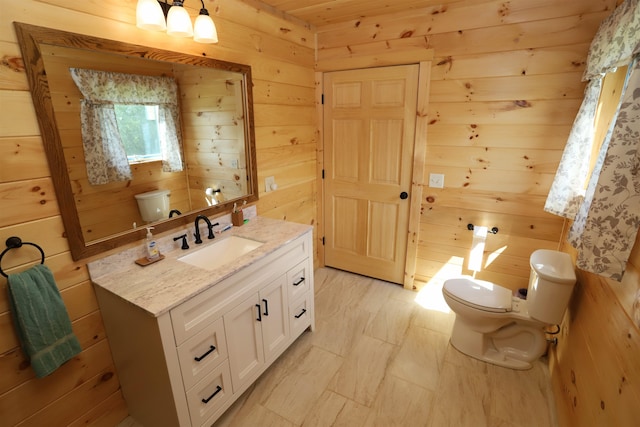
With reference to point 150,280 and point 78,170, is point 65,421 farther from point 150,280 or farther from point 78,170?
point 78,170

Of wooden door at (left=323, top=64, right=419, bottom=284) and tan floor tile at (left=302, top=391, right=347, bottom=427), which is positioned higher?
wooden door at (left=323, top=64, right=419, bottom=284)

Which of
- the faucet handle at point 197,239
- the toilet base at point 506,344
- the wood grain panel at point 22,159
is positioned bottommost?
the toilet base at point 506,344

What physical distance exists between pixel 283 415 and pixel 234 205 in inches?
50.3

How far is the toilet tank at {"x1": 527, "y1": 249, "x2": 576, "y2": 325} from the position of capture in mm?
1696

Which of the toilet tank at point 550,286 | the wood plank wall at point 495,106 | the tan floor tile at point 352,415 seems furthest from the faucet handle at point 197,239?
the toilet tank at point 550,286

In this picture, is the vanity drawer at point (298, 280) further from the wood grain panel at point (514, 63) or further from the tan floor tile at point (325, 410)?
the wood grain panel at point (514, 63)

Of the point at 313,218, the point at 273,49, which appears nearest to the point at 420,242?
the point at 313,218

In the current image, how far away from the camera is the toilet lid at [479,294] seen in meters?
1.97

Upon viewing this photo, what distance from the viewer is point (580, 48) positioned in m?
Result: 1.92

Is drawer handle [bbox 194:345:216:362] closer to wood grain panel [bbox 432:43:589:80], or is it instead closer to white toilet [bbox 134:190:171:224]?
white toilet [bbox 134:190:171:224]

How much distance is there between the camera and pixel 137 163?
159cm

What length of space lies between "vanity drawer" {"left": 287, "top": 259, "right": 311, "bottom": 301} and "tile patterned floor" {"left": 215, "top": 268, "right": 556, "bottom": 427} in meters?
0.41

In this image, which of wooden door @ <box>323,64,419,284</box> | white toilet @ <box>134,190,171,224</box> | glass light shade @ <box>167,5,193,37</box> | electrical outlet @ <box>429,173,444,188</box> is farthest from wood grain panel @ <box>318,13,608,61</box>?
white toilet @ <box>134,190,171,224</box>

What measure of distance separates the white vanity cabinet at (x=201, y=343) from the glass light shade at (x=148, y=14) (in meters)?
1.09
